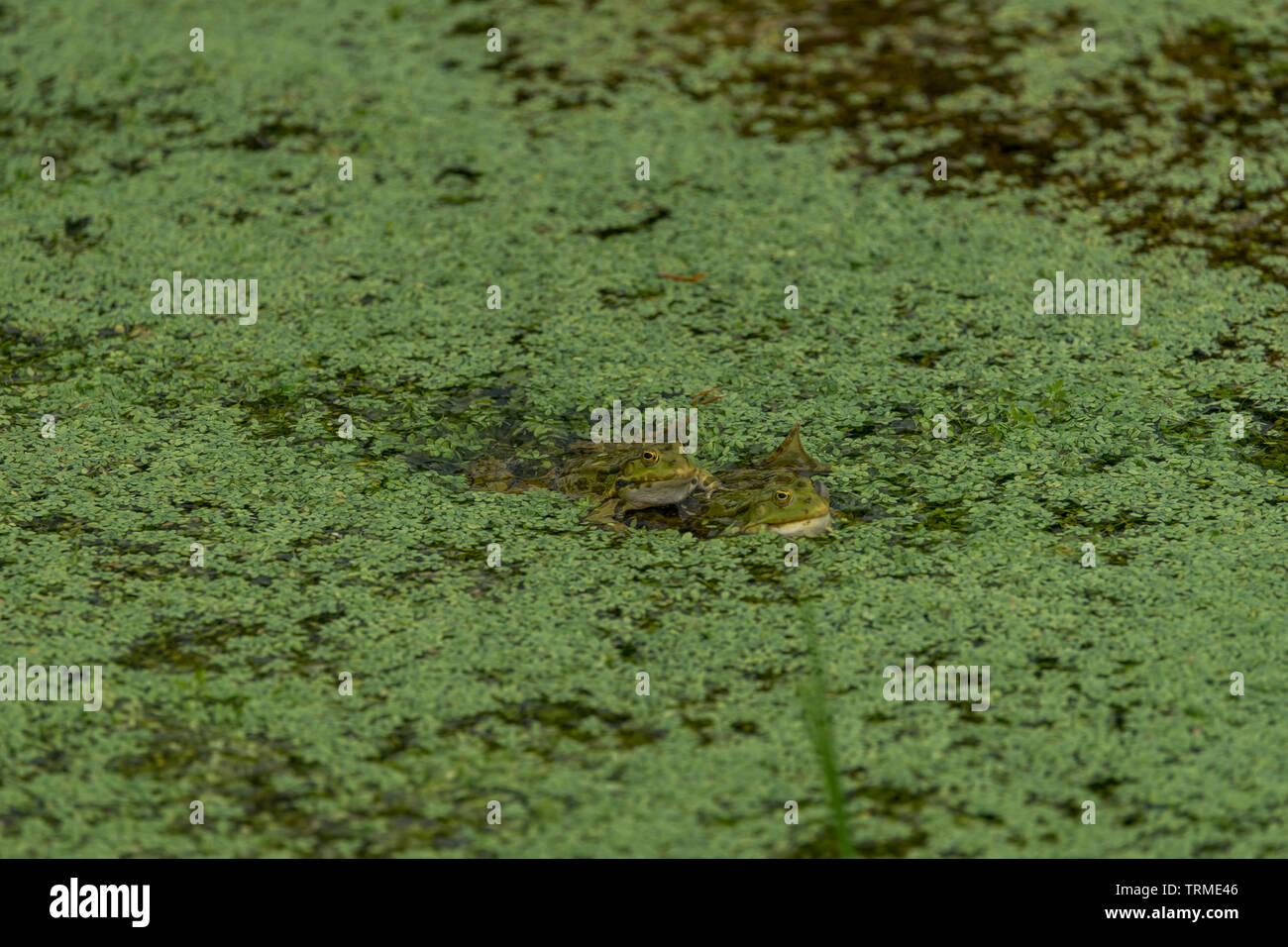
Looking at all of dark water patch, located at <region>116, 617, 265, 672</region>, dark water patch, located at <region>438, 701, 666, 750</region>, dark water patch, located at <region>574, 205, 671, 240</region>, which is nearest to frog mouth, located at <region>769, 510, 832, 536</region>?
dark water patch, located at <region>438, 701, 666, 750</region>
